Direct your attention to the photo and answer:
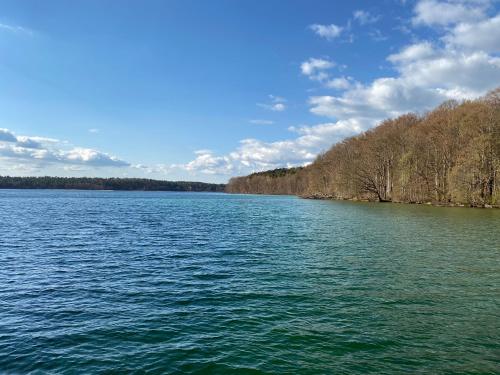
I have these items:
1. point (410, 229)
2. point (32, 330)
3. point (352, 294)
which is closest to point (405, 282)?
point (352, 294)

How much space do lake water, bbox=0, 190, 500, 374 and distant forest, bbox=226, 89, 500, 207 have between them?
53906mm

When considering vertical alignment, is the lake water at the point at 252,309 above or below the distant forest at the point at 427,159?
below

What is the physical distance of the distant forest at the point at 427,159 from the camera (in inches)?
3017

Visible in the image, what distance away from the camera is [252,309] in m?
15.2

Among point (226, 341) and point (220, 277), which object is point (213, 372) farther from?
point (220, 277)

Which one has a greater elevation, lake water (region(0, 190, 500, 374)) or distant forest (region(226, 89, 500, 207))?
distant forest (region(226, 89, 500, 207))

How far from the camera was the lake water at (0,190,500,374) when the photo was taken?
10.9 meters

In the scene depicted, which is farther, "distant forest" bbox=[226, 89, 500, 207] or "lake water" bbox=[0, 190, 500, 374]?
"distant forest" bbox=[226, 89, 500, 207]

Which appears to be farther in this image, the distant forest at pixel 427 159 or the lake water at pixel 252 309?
the distant forest at pixel 427 159

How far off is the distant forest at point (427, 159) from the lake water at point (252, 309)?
53906 millimetres

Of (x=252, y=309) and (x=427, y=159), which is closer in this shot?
(x=252, y=309)

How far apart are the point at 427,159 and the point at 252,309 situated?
302 feet

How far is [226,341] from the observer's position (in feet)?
39.9

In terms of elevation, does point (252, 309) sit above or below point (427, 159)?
below
